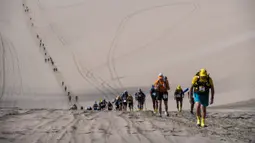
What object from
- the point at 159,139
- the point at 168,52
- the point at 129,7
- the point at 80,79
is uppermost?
the point at 129,7

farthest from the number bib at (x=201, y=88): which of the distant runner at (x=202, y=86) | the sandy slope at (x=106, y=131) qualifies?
the sandy slope at (x=106, y=131)

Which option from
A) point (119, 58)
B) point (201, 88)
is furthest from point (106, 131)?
point (119, 58)

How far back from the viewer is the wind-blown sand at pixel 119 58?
739 centimetres

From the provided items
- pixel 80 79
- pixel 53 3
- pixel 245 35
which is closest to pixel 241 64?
pixel 245 35

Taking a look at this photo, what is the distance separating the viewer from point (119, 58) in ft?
128

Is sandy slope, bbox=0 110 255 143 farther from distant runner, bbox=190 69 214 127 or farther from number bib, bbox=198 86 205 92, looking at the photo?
number bib, bbox=198 86 205 92

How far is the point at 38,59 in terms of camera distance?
33438 mm

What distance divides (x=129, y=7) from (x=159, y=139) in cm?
4916

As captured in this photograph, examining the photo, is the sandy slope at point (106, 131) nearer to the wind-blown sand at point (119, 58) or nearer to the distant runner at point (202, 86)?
the wind-blown sand at point (119, 58)

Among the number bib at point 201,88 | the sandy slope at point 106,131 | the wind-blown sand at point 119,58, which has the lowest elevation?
the sandy slope at point 106,131

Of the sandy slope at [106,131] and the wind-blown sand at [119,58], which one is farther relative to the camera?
the wind-blown sand at [119,58]

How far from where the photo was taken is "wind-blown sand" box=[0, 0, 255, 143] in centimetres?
739

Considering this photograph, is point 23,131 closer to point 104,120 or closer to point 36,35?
point 104,120

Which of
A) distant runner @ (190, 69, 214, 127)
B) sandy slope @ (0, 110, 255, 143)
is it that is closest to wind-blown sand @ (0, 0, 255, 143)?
sandy slope @ (0, 110, 255, 143)
